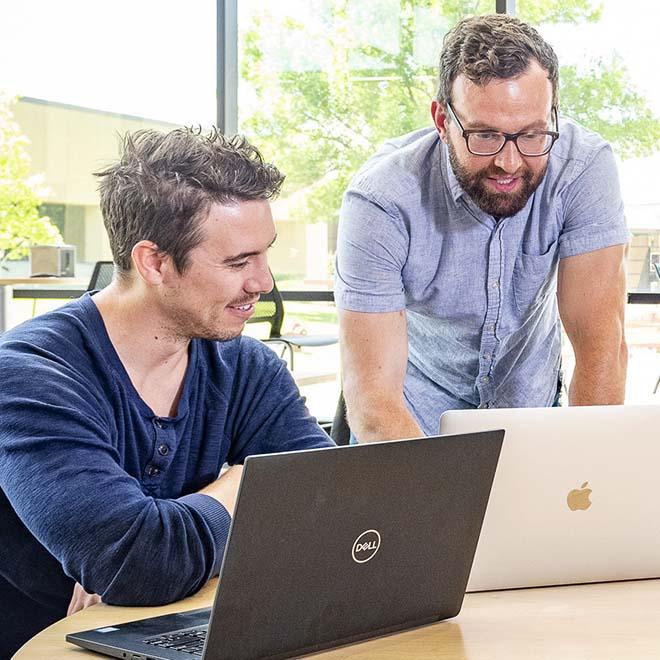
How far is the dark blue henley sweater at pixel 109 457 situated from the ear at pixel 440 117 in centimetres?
56

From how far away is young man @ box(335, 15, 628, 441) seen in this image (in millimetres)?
2039

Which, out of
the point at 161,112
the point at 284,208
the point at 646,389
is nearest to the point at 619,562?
the point at 646,389

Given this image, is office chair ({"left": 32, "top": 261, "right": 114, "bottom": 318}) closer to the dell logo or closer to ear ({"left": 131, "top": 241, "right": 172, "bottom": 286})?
ear ({"left": 131, "top": 241, "right": 172, "bottom": 286})

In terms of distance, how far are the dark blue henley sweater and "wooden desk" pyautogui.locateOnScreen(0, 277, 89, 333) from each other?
396 centimetres

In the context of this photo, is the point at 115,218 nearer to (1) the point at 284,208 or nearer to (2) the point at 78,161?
(1) the point at 284,208

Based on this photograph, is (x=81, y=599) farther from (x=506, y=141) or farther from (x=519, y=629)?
(x=506, y=141)

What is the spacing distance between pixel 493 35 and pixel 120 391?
0.93 meters

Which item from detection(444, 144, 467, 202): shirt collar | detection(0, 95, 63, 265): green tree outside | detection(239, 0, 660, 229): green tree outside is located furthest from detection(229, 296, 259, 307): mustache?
detection(0, 95, 63, 265): green tree outside

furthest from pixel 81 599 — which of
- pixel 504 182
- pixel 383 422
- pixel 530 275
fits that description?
pixel 530 275

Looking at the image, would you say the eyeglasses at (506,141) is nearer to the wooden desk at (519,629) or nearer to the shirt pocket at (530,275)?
the shirt pocket at (530,275)

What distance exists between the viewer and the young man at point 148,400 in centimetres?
139

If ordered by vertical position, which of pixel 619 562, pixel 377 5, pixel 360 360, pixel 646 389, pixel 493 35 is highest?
pixel 377 5

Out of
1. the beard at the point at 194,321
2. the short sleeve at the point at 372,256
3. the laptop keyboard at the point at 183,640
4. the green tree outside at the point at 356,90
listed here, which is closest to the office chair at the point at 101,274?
the green tree outside at the point at 356,90

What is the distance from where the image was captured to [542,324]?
240cm
